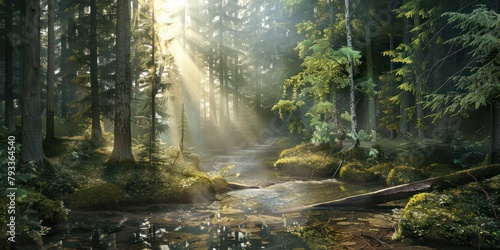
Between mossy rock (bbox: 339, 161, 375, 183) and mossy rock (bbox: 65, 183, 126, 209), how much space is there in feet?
34.0

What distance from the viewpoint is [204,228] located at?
→ 8.66 metres

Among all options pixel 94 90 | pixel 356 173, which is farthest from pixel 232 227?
pixel 94 90

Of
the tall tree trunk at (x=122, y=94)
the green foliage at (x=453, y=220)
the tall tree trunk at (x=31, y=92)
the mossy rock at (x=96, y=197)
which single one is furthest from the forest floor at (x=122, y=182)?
the green foliage at (x=453, y=220)

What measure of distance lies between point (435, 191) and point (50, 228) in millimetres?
9610

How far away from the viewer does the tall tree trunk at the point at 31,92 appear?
12.8 meters

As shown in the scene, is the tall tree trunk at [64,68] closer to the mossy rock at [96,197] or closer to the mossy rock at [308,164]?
the mossy rock at [308,164]

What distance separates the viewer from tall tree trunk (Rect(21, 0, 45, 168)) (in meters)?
12.8

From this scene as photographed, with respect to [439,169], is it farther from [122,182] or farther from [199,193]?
[122,182]

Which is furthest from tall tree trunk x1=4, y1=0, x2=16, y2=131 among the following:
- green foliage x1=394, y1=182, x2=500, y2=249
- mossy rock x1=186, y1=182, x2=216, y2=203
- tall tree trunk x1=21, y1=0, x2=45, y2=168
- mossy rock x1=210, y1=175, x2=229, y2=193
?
green foliage x1=394, y1=182, x2=500, y2=249

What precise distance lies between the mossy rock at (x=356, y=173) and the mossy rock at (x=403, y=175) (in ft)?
4.21

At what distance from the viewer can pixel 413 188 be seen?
372 inches

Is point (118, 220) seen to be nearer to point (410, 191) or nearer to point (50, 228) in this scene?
point (50, 228)

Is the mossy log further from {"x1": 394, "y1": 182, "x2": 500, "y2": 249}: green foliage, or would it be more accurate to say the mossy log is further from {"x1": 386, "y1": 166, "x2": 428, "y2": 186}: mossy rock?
{"x1": 386, "y1": 166, "x2": 428, "y2": 186}: mossy rock

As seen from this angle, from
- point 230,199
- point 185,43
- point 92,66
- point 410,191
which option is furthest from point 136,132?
point 410,191
